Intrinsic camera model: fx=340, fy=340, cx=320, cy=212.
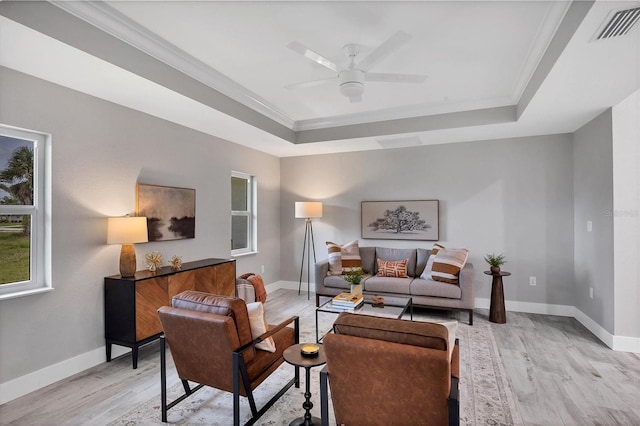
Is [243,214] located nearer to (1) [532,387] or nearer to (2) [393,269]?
(2) [393,269]

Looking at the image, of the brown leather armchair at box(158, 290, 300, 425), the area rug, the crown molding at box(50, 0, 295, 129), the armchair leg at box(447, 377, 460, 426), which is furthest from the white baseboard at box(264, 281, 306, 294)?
the armchair leg at box(447, 377, 460, 426)

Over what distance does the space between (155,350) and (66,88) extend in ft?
8.45

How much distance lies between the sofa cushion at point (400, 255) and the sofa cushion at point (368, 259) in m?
0.06

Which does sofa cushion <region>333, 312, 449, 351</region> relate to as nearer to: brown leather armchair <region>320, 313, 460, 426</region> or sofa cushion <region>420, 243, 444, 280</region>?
brown leather armchair <region>320, 313, 460, 426</region>

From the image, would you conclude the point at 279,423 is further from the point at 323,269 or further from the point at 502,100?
the point at 502,100

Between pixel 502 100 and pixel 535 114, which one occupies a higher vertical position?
pixel 502 100

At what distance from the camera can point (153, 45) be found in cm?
280

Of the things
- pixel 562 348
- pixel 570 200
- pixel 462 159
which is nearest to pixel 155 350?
pixel 562 348

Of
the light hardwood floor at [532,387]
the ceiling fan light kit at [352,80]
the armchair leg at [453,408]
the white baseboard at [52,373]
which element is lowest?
the light hardwood floor at [532,387]

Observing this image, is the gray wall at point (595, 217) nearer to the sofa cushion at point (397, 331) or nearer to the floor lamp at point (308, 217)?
the sofa cushion at point (397, 331)

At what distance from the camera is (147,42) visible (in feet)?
9.00

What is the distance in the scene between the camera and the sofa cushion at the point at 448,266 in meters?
4.32

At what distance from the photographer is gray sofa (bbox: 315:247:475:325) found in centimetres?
421

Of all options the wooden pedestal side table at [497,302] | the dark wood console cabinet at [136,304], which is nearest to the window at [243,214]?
the dark wood console cabinet at [136,304]
